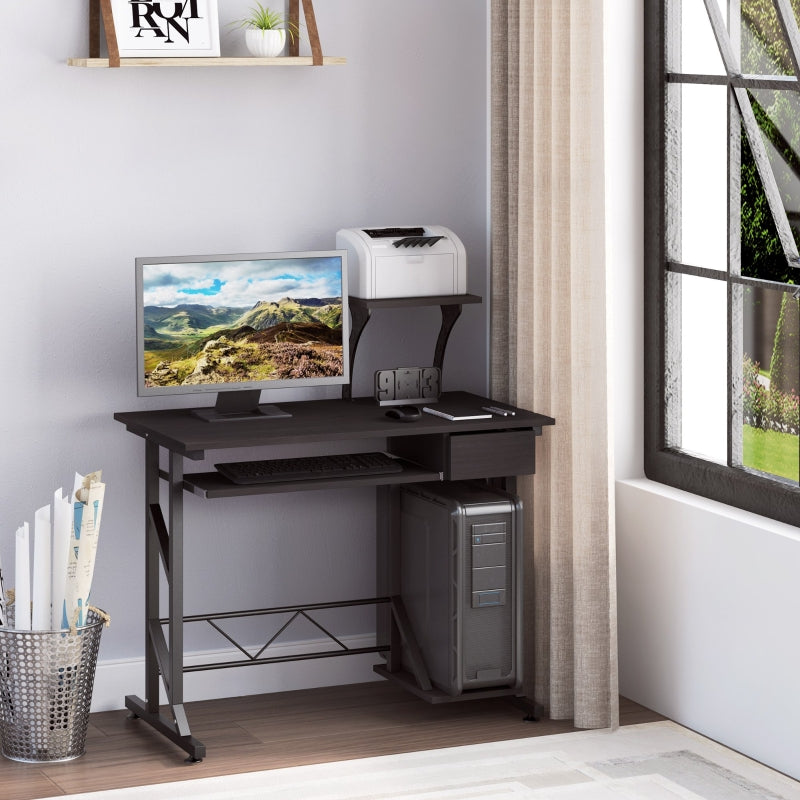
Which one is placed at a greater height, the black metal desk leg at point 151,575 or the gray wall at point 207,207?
the gray wall at point 207,207

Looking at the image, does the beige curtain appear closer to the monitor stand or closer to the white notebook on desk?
the white notebook on desk

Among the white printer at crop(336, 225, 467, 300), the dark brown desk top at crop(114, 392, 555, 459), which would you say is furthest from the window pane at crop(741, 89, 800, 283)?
the white printer at crop(336, 225, 467, 300)

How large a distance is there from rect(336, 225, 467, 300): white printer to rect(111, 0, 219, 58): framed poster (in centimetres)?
62

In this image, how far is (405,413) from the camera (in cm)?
374

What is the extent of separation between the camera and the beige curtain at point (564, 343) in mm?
3666

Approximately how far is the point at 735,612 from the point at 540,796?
2.14 feet

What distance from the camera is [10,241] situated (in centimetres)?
377

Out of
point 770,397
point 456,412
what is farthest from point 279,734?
point 770,397

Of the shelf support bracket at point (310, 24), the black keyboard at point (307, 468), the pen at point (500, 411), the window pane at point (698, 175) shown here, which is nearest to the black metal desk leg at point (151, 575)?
the black keyboard at point (307, 468)

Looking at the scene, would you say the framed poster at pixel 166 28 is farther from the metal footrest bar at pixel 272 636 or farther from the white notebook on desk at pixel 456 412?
the metal footrest bar at pixel 272 636

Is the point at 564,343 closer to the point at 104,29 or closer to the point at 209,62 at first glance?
the point at 209,62

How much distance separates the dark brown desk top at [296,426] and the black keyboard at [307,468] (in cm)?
8

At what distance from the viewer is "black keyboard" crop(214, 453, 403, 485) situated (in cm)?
358

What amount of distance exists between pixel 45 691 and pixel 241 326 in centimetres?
101
